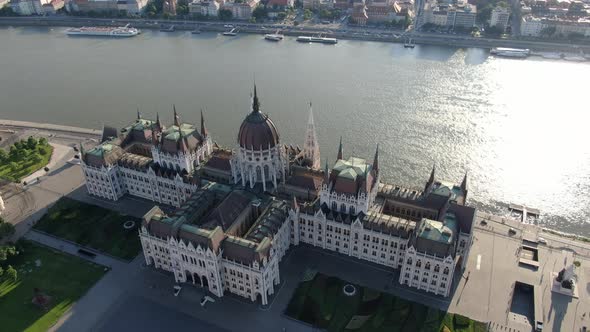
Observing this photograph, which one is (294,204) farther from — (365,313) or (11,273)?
(11,273)

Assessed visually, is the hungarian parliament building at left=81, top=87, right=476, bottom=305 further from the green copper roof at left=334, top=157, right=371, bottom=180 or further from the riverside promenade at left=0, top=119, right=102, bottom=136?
the riverside promenade at left=0, top=119, right=102, bottom=136

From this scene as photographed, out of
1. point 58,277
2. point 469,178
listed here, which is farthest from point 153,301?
point 469,178

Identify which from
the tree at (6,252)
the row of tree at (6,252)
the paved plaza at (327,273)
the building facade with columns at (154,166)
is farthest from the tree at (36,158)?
the tree at (6,252)

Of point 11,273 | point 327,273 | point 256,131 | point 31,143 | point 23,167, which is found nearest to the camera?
point 11,273

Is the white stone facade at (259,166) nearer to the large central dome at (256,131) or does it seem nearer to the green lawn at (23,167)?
the large central dome at (256,131)

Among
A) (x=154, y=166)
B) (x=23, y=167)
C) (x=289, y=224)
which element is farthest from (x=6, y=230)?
(x=289, y=224)

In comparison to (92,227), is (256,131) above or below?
above

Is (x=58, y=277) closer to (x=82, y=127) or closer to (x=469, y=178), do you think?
(x=82, y=127)
